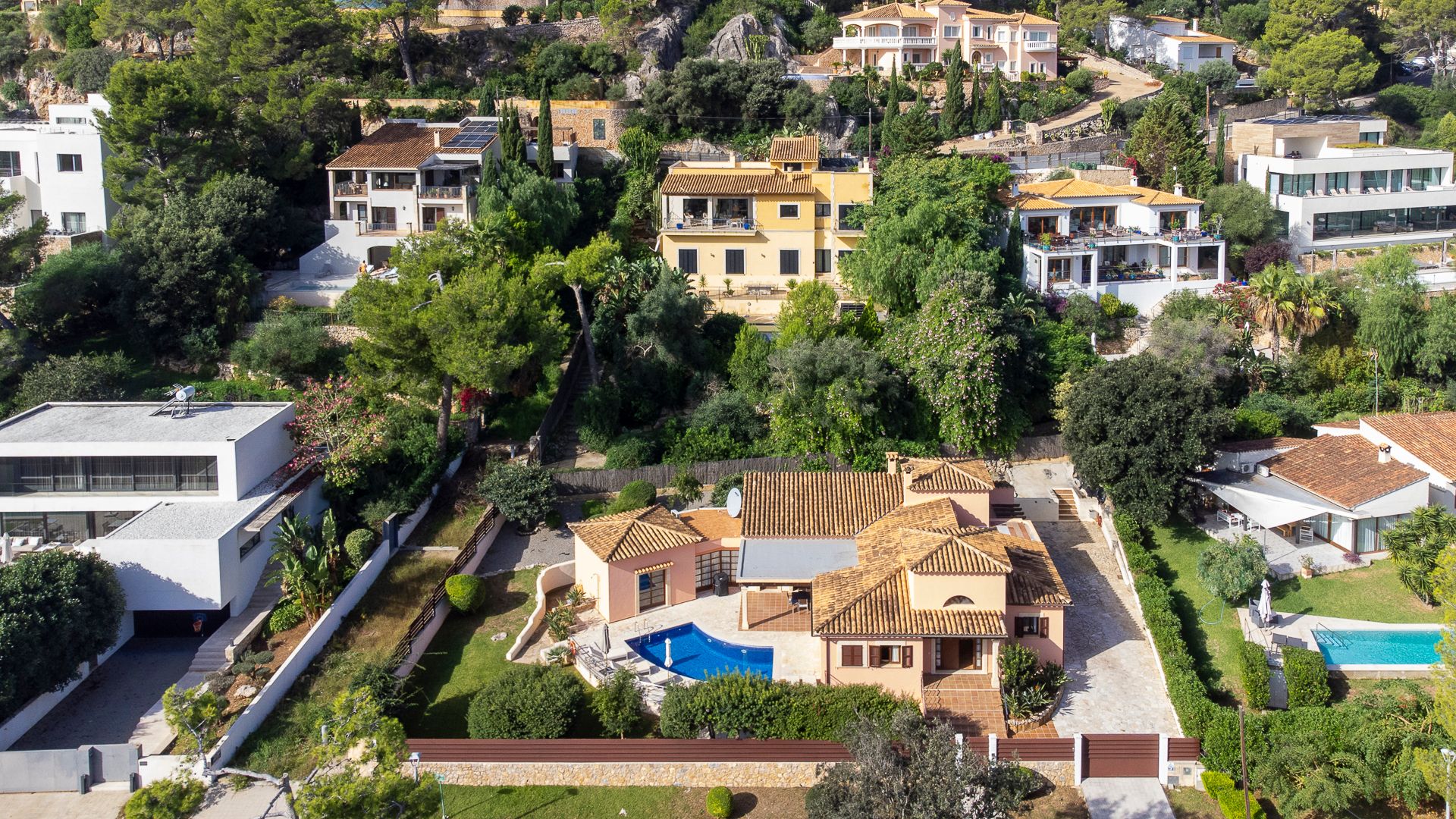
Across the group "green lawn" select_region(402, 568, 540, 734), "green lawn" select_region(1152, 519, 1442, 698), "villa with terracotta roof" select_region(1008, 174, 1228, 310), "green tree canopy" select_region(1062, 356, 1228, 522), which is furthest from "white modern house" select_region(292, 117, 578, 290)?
"green lawn" select_region(1152, 519, 1442, 698)

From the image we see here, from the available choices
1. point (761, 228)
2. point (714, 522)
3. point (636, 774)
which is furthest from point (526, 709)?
point (761, 228)

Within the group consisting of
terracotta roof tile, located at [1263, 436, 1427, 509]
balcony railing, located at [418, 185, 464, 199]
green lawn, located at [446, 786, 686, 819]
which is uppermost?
balcony railing, located at [418, 185, 464, 199]

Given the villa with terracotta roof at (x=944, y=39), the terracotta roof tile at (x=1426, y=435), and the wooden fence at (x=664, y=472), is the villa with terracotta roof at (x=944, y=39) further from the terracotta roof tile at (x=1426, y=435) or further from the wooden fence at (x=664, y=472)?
the terracotta roof tile at (x=1426, y=435)

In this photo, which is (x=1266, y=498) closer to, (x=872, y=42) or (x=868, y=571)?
(x=868, y=571)

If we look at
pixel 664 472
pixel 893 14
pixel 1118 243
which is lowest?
pixel 664 472

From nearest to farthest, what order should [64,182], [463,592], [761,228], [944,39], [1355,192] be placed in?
[463,592]
[761,228]
[64,182]
[1355,192]
[944,39]

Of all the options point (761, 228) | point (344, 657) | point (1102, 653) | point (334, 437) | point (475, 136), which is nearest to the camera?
point (344, 657)

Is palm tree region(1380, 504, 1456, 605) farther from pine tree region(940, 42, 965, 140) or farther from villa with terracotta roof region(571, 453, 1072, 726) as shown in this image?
pine tree region(940, 42, 965, 140)
